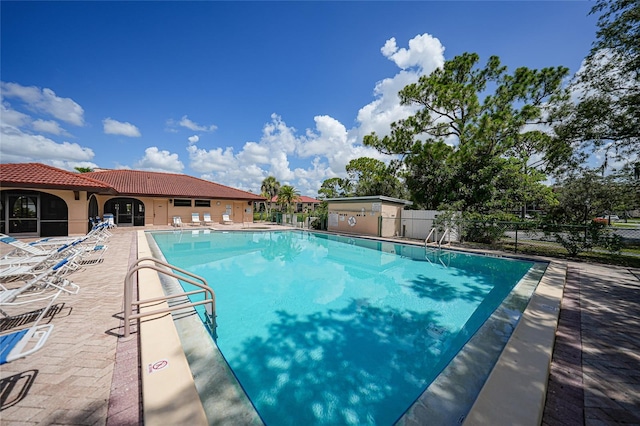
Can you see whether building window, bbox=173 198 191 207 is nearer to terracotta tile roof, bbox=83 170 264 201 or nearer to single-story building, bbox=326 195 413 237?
terracotta tile roof, bbox=83 170 264 201

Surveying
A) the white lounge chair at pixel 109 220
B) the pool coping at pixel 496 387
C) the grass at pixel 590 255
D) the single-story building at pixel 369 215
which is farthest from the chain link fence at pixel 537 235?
the white lounge chair at pixel 109 220

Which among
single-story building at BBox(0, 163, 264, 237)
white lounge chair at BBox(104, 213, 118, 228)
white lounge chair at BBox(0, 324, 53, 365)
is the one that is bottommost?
white lounge chair at BBox(0, 324, 53, 365)

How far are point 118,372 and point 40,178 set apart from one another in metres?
16.4

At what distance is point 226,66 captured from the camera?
1480 centimetres

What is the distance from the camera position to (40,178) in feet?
41.0

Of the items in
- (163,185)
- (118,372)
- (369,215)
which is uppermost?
(163,185)

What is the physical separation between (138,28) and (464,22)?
15.0 m

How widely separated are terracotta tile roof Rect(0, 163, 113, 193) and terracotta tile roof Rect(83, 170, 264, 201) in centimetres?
581

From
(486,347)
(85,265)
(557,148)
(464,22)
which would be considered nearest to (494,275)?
(486,347)

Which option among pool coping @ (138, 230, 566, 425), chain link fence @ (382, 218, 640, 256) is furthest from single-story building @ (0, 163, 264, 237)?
chain link fence @ (382, 218, 640, 256)

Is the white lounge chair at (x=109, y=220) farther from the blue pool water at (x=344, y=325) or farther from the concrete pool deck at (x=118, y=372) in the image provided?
the concrete pool deck at (x=118, y=372)

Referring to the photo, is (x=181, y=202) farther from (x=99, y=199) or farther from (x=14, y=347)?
(x=14, y=347)

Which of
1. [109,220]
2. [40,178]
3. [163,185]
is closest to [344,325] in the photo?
[40,178]

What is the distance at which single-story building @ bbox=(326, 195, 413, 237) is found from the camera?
17547 mm
